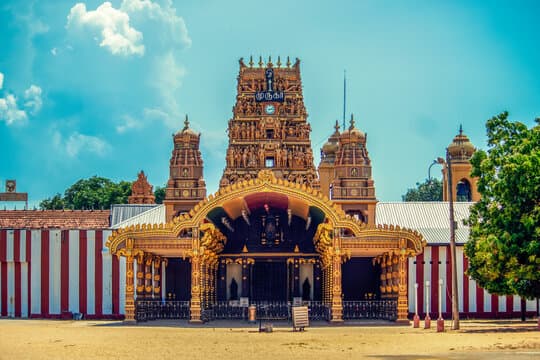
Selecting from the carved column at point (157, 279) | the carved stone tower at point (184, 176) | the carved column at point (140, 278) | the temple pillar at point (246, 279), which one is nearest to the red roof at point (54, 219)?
the carved stone tower at point (184, 176)

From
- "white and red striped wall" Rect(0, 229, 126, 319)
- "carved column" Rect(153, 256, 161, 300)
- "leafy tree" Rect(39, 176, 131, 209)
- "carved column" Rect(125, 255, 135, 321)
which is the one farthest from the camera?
"leafy tree" Rect(39, 176, 131, 209)

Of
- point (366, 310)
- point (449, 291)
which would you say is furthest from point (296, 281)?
point (449, 291)

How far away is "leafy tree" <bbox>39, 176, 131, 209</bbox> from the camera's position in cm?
9438

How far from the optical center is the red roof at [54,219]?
186 ft

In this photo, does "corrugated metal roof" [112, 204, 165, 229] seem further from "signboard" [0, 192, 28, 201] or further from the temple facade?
"signboard" [0, 192, 28, 201]

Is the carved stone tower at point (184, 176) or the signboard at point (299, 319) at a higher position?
the carved stone tower at point (184, 176)

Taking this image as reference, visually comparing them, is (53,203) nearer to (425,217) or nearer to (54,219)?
(54,219)

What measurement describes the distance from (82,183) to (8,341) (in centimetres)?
7224

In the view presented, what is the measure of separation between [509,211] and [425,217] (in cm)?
1972

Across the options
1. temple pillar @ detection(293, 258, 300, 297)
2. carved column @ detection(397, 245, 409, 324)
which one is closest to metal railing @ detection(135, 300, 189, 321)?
temple pillar @ detection(293, 258, 300, 297)

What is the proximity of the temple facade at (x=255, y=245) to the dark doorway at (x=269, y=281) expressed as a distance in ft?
0.19

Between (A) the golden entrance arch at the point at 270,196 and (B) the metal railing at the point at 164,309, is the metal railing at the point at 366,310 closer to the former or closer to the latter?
(A) the golden entrance arch at the point at 270,196

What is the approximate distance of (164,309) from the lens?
44.0 metres

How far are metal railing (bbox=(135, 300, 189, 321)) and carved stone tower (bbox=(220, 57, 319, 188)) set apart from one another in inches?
512
